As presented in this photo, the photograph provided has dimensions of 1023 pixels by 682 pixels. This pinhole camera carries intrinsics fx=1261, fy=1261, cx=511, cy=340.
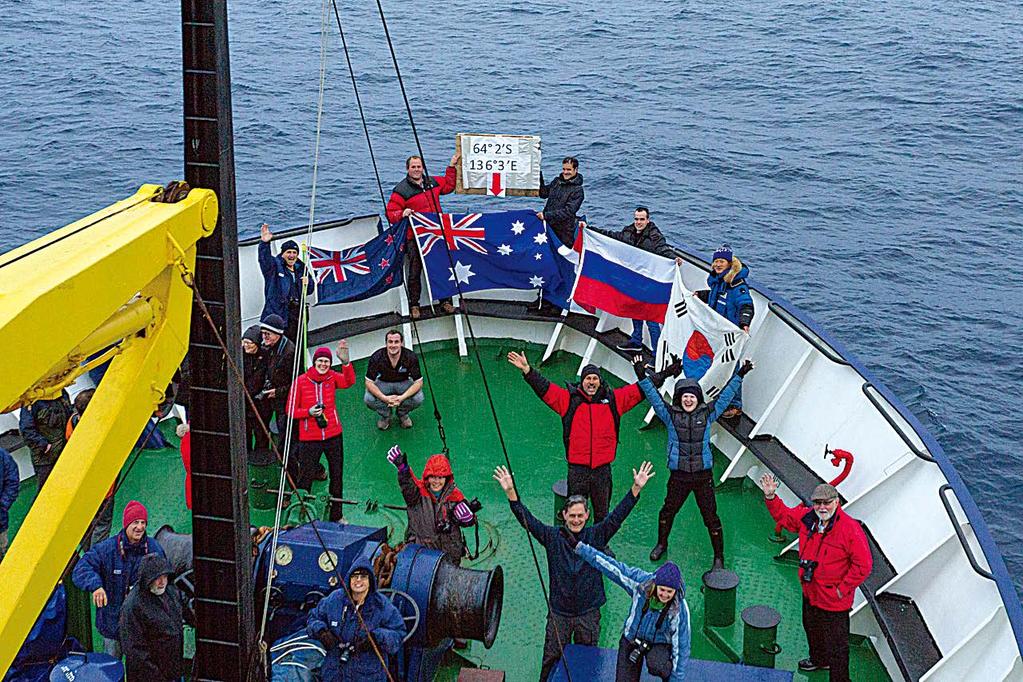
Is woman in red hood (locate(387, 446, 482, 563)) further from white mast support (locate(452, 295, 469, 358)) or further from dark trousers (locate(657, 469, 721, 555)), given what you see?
white mast support (locate(452, 295, 469, 358))

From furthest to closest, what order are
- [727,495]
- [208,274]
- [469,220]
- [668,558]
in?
[469,220], [727,495], [668,558], [208,274]

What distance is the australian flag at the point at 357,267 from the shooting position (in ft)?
44.0

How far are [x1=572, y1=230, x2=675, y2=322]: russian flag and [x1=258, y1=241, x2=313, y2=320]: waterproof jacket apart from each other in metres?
2.98

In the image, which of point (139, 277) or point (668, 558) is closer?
point (139, 277)

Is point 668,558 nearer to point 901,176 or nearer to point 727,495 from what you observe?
point 727,495

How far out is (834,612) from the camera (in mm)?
8570

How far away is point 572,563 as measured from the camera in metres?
8.36

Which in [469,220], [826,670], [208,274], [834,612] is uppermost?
[208,274]

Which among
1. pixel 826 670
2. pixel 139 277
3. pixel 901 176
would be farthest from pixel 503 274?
pixel 901 176

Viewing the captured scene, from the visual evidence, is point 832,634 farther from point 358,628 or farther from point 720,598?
point 358,628

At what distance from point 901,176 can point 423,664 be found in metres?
23.4

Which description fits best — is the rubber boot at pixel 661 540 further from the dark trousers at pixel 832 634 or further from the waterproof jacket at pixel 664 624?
the waterproof jacket at pixel 664 624

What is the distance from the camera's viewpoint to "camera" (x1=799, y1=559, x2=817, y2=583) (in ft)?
27.9

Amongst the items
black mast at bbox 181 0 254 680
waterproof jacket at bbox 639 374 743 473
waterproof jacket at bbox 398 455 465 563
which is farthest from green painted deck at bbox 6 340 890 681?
black mast at bbox 181 0 254 680
